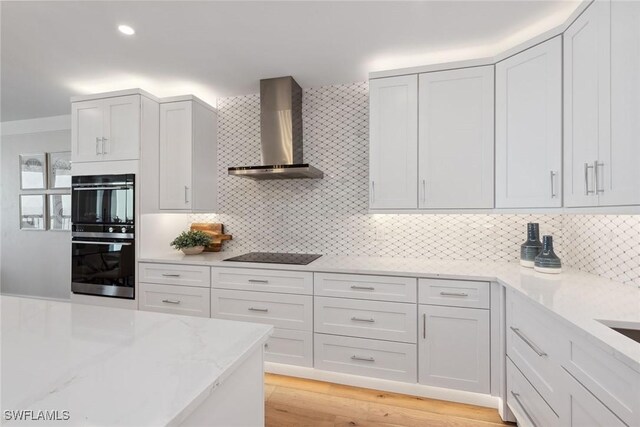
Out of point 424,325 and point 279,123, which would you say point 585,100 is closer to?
point 424,325

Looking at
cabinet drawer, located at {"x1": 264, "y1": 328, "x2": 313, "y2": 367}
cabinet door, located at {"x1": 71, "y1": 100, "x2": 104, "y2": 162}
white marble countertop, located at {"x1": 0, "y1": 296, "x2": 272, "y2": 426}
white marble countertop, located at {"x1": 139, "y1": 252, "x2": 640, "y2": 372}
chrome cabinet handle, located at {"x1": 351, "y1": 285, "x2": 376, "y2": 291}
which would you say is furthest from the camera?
cabinet door, located at {"x1": 71, "y1": 100, "x2": 104, "y2": 162}

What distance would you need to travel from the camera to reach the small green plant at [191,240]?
2.64 metres

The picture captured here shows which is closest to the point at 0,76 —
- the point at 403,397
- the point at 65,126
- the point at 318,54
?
the point at 65,126

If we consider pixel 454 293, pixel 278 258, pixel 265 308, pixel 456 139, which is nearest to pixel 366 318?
pixel 454 293

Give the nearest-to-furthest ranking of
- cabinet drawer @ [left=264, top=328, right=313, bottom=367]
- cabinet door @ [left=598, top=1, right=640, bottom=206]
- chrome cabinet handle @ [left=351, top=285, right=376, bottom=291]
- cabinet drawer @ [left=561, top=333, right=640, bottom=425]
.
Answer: cabinet drawer @ [left=561, top=333, right=640, bottom=425] → cabinet door @ [left=598, top=1, right=640, bottom=206] → chrome cabinet handle @ [left=351, top=285, right=376, bottom=291] → cabinet drawer @ [left=264, top=328, right=313, bottom=367]

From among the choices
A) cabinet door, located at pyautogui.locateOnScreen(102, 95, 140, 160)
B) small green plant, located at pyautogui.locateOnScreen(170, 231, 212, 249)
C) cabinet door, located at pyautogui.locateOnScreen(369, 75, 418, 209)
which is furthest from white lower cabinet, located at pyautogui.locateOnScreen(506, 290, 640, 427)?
cabinet door, located at pyautogui.locateOnScreen(102, 95, 140, 160)

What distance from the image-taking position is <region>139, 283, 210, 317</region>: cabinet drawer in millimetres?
2354

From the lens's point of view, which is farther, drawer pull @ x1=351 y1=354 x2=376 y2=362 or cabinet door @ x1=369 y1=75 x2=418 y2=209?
cabinet door @ x1=369 y1=75 x2=418 y2=209

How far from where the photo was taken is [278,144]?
2541 millimetres

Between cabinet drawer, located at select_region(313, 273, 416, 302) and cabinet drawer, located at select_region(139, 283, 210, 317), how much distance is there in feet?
3.23

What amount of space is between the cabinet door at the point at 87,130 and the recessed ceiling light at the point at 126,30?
3.15 feet

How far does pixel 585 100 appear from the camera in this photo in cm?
144

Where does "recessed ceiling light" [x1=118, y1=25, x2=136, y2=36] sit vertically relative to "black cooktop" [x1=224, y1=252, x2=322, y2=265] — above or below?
above

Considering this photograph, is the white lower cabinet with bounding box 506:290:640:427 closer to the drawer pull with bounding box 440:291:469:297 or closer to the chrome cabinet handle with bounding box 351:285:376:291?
the drawer pull with bounding box 440:291:469:297
